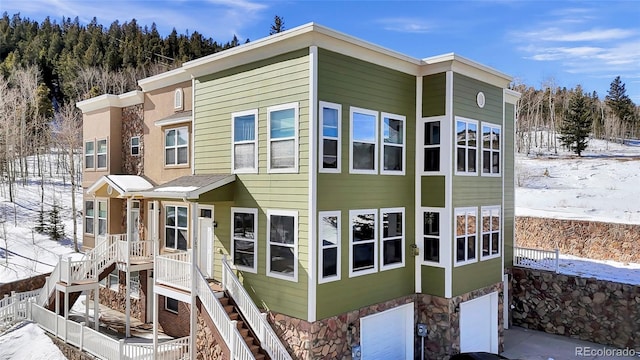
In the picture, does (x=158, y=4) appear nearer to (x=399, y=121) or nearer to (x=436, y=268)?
(x=399, y=121)

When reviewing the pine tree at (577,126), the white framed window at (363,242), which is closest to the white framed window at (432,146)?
the white framed window at (363,242)

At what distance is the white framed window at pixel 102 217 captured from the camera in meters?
16.1

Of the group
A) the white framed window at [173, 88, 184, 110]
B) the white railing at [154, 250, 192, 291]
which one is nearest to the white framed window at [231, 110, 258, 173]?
the white railing at [154, 250, 192, 291]

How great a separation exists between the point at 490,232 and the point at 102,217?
47.2 ft

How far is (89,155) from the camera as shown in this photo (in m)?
17.1

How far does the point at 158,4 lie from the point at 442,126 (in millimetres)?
13712

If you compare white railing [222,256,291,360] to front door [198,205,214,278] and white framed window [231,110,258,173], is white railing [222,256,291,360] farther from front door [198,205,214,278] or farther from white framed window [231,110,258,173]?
white framed window [231,110,258,173]

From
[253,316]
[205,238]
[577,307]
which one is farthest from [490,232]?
[205,238]

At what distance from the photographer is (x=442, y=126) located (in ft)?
34.9

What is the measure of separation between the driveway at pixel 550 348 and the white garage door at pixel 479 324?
1.03 m

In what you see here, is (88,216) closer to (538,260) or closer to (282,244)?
(282,244)

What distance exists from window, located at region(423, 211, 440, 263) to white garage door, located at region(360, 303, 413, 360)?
1.43 m

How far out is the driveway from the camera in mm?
12359

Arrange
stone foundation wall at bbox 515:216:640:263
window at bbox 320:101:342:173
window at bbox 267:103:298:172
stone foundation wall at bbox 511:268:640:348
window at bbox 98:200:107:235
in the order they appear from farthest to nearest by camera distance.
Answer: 1. stone foundation wall at bbox 515:216:640:263
2. window at bbox 98:200:107:235
3. stone foundation wall at bbox 511:268:640:348
4. window at bbox 267:103:298:172
5. window at bbox 320:101:342:173
